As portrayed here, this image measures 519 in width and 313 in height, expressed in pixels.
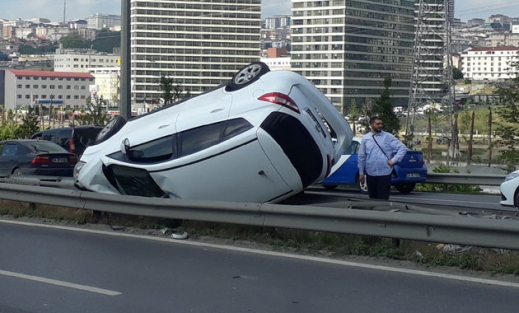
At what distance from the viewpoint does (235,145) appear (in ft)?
35.4

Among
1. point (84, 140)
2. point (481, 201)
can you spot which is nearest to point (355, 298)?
point (481, 201)

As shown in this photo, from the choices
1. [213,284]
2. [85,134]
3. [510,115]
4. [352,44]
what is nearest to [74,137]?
[85,134]

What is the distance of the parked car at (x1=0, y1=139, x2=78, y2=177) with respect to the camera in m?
21.4

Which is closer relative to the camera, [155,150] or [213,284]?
[213,284]

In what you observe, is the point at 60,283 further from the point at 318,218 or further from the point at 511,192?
the point at 511,192

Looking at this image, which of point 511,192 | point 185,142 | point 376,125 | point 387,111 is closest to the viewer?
point 185,142

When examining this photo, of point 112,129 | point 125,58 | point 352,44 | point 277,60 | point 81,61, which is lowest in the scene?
point 112,129

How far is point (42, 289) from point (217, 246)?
114 inches

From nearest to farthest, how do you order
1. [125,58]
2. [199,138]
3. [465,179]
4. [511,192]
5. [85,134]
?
[199,138] < [511,192] < [125,58] < [465,179] < [85,134]

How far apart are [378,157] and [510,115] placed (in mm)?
10672

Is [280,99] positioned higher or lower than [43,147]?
higher

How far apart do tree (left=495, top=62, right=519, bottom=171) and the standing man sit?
10.5 metres

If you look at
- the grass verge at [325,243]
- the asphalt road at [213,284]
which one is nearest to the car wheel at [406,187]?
the grass verge at [325,243]

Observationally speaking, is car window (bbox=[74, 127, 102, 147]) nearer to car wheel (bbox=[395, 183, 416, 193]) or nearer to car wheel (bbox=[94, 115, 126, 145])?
car wheel (bbox=[395, 183, 416, 193])
